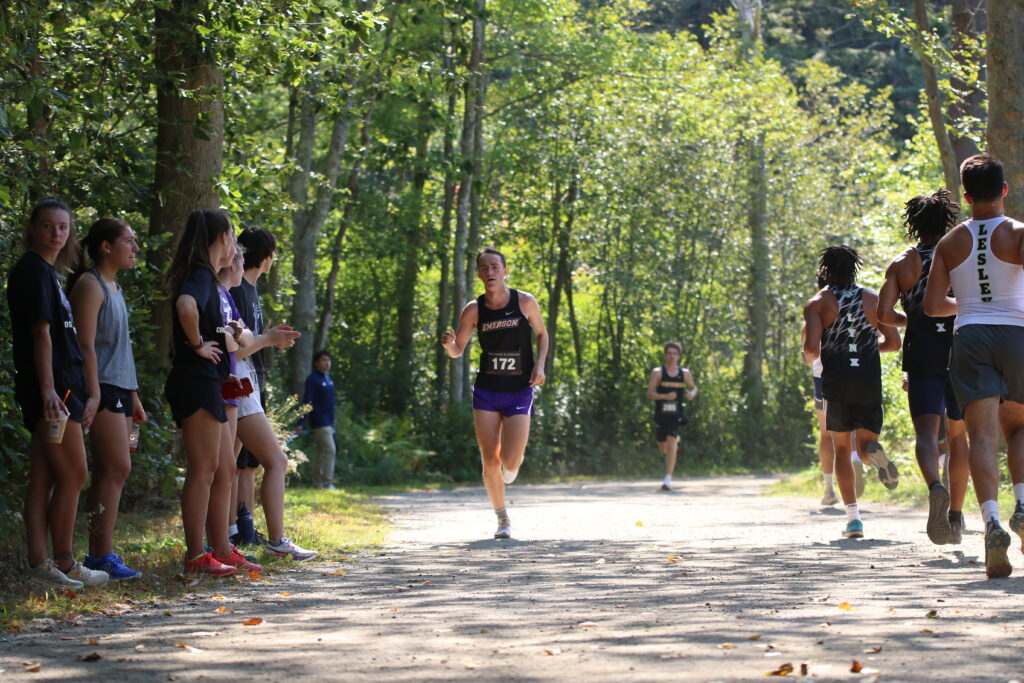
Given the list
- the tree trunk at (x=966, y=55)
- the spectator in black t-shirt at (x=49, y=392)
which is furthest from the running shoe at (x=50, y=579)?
the tree trunk at (x=966, y=55)

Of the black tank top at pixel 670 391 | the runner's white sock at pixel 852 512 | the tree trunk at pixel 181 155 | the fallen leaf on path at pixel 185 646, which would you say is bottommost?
the fallen leaf on path at pixel 185 646

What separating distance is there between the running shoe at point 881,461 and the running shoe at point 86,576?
18.5 ft

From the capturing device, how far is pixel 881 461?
34.2 feet

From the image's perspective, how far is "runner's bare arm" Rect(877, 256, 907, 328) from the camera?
9.04 m

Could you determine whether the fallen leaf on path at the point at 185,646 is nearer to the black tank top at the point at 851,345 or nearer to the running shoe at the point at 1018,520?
the running shoe at the point at 1018,520

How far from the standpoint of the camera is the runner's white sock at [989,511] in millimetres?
7688

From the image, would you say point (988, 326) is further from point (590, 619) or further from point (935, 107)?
point (935, 107)

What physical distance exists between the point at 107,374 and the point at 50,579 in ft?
4.22

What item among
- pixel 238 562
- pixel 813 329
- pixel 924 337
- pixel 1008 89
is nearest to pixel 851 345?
pixel 813 329

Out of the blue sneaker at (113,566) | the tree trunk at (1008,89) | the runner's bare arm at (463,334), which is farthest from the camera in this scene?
the tree trunk at (1008,89)

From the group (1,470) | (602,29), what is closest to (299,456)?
(1,470)

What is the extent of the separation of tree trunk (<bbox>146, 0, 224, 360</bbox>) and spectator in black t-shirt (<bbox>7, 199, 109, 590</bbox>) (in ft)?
15.4

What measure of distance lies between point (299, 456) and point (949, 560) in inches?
288

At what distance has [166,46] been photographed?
1225 centimetres
